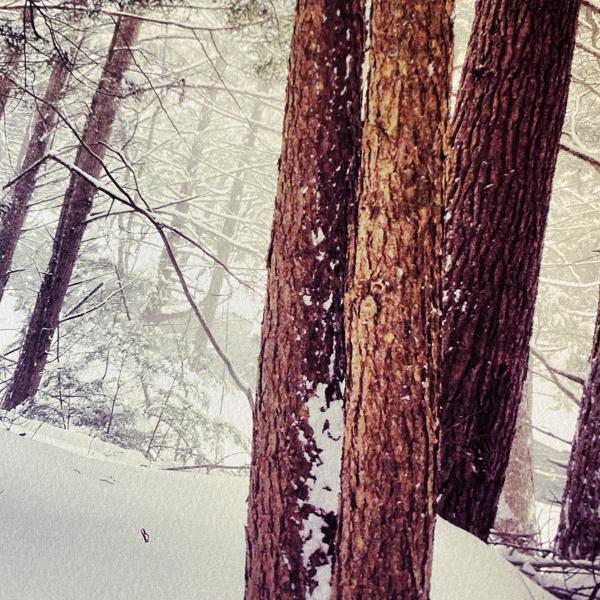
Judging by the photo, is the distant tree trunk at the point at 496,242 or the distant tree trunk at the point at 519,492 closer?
the distant tree trunk at the point at 496,242

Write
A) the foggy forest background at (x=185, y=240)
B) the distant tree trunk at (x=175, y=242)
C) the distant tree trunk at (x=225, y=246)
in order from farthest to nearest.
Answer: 1. the distant tree trunk at (x=225, y=246)
2. the distant tree trunk at (x=175, y=242)
3. the foggy forest background at (x=185, y=240)

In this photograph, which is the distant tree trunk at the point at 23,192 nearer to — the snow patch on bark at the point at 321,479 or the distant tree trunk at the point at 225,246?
the snow patch on bark at the point at 321,479

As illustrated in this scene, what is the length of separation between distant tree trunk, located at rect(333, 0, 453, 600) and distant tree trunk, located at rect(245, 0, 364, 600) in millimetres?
351

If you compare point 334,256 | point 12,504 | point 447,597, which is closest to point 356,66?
point 334,256

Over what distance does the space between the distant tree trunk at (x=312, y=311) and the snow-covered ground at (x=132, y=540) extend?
0.41 meters

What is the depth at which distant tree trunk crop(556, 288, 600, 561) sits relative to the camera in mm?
2965

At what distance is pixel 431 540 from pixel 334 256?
3.54 feet

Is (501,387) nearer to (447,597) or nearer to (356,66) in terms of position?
(447,597)

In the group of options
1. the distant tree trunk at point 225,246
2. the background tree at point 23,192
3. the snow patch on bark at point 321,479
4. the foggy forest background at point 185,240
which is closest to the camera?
the snow patch on bark at point 321,479

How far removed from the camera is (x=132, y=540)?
8.57 ft

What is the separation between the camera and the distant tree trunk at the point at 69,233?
5.88 metres

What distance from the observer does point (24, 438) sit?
3.59 meters

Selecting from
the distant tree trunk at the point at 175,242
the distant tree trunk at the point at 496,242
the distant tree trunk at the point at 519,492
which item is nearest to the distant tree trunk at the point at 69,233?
the distant tree trunk at the point at 496,242

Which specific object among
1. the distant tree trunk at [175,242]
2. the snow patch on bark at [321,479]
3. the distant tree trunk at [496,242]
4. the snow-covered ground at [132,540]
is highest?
the distant tree trunk at [175,242]
